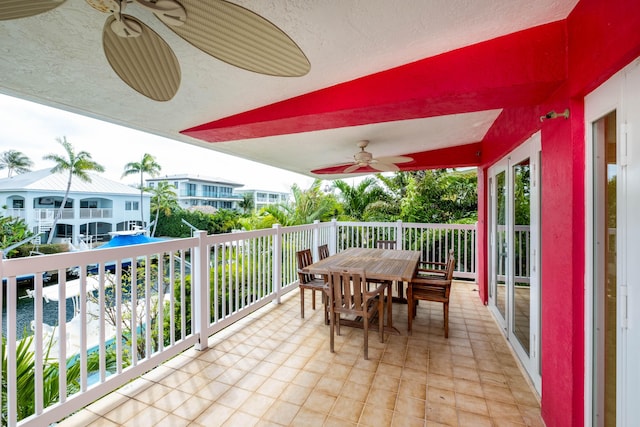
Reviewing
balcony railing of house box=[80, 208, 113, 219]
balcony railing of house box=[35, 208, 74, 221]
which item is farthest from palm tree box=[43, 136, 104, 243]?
balcony railing of house box=[80, 208, 113, 219]

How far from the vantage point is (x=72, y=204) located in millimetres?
18484

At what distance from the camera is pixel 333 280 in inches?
112

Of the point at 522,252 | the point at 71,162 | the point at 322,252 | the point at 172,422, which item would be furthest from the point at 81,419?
the point at 71,162

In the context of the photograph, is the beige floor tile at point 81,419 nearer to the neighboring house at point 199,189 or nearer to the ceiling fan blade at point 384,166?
the ceiling fan blade at point 384,166

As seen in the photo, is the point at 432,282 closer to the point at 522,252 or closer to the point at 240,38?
the point at 522,252

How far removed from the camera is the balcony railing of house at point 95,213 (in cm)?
1919

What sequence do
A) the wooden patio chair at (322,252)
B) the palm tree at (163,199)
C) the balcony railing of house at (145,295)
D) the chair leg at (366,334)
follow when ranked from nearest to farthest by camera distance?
the balcony railing of house at (145,295)
the chair leg at (366,334)
the wooden patio chair at (322,252)
the palm tree at (163,199)

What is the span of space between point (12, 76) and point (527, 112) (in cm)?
366

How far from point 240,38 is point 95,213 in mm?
25346

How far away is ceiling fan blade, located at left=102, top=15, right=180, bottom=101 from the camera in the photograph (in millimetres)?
998

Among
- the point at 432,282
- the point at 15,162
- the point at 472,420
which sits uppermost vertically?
the point at 15,162

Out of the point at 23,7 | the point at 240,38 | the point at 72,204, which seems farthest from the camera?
the point at 72,204

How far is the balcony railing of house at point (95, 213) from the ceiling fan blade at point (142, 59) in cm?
2404

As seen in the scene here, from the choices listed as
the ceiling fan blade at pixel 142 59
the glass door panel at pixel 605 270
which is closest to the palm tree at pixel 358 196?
the glass door panel at pixel 605 270
